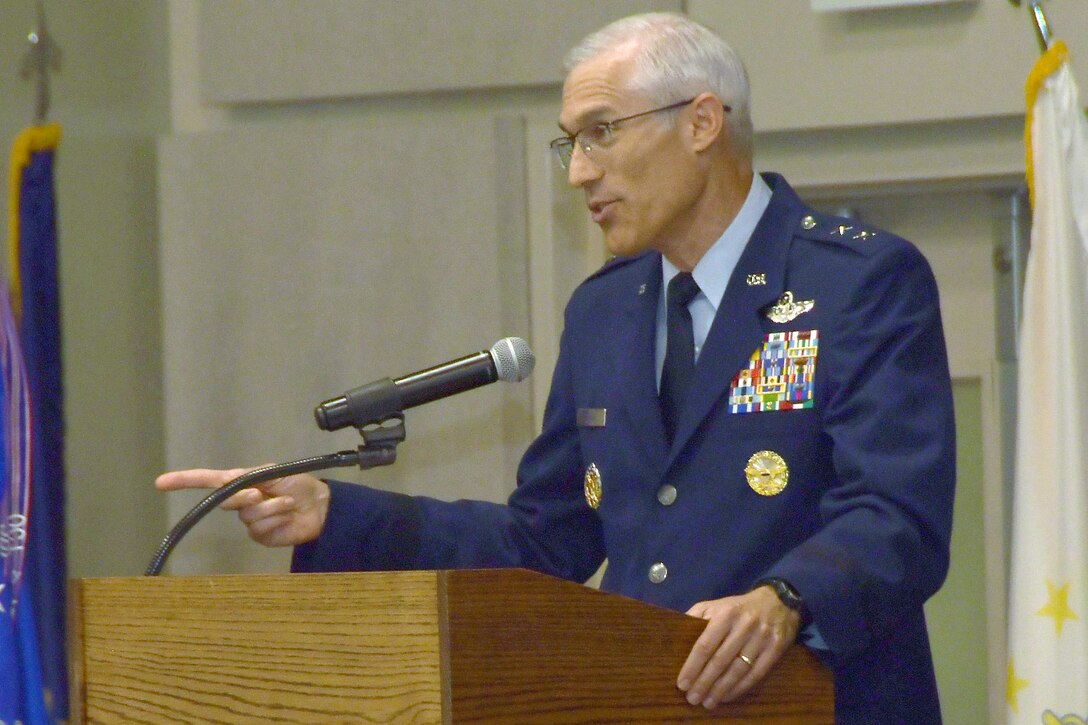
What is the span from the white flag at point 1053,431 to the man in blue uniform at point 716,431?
1.92 ft

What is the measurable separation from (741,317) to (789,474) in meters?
0.23

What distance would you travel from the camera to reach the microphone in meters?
1.55

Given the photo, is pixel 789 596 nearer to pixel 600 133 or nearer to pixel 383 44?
pixel 600 133

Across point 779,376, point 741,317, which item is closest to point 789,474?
point 779,376

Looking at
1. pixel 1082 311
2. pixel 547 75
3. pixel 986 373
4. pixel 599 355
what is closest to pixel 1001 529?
pixel 986 373

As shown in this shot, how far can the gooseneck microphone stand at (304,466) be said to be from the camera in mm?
1541

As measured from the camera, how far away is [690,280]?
189 cm

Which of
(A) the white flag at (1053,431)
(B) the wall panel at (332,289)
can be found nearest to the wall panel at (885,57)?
(B) the wall panel at (332,289)

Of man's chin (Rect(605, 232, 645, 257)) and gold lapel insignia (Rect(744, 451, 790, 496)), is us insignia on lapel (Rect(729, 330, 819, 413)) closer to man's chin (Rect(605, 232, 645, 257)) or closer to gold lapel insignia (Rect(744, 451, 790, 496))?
gold lapel insignia (Rect(744, 451, 790, 496))

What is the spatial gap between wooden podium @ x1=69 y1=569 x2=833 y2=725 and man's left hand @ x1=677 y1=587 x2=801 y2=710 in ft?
0.05

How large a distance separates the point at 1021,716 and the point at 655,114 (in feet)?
3.65

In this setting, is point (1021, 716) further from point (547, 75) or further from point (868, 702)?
point (547, 75)

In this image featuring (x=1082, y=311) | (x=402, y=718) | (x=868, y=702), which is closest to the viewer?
Answer: (x=402, y=718)

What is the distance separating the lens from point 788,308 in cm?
177
